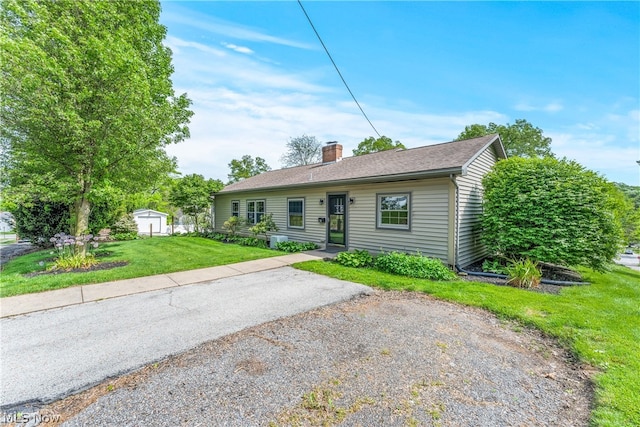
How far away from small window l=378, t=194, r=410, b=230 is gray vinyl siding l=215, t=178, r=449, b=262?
0.15m

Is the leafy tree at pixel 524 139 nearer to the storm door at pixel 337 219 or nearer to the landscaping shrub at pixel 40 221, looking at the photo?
the storm door at pixel 337 219

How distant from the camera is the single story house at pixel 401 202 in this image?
23.1 ft

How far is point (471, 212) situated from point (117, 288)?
876cm

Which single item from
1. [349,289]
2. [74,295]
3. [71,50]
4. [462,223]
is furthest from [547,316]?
[71,50]

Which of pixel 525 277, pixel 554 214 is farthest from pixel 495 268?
pixel 554 214

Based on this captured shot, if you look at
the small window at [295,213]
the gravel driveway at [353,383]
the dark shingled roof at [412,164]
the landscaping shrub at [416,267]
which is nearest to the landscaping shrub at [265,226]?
the small window at [295,213]

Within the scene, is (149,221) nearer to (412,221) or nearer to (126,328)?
(126,328)

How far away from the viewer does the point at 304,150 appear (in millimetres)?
33812

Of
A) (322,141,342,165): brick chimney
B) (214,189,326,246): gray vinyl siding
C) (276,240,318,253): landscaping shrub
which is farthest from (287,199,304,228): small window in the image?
(322,141,342,165): brick chimney

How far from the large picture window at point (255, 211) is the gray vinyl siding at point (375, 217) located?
0.73 meters

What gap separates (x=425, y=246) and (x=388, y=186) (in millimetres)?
2057

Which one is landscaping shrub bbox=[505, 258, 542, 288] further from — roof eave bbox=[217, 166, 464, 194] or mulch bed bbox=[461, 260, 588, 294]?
roof eave bbox=[217, 166, 464, 194]

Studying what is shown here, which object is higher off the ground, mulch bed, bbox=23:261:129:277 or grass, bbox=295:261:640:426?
mulch bed, bbox=23:261:129:277

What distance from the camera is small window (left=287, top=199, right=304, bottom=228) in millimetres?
10859
